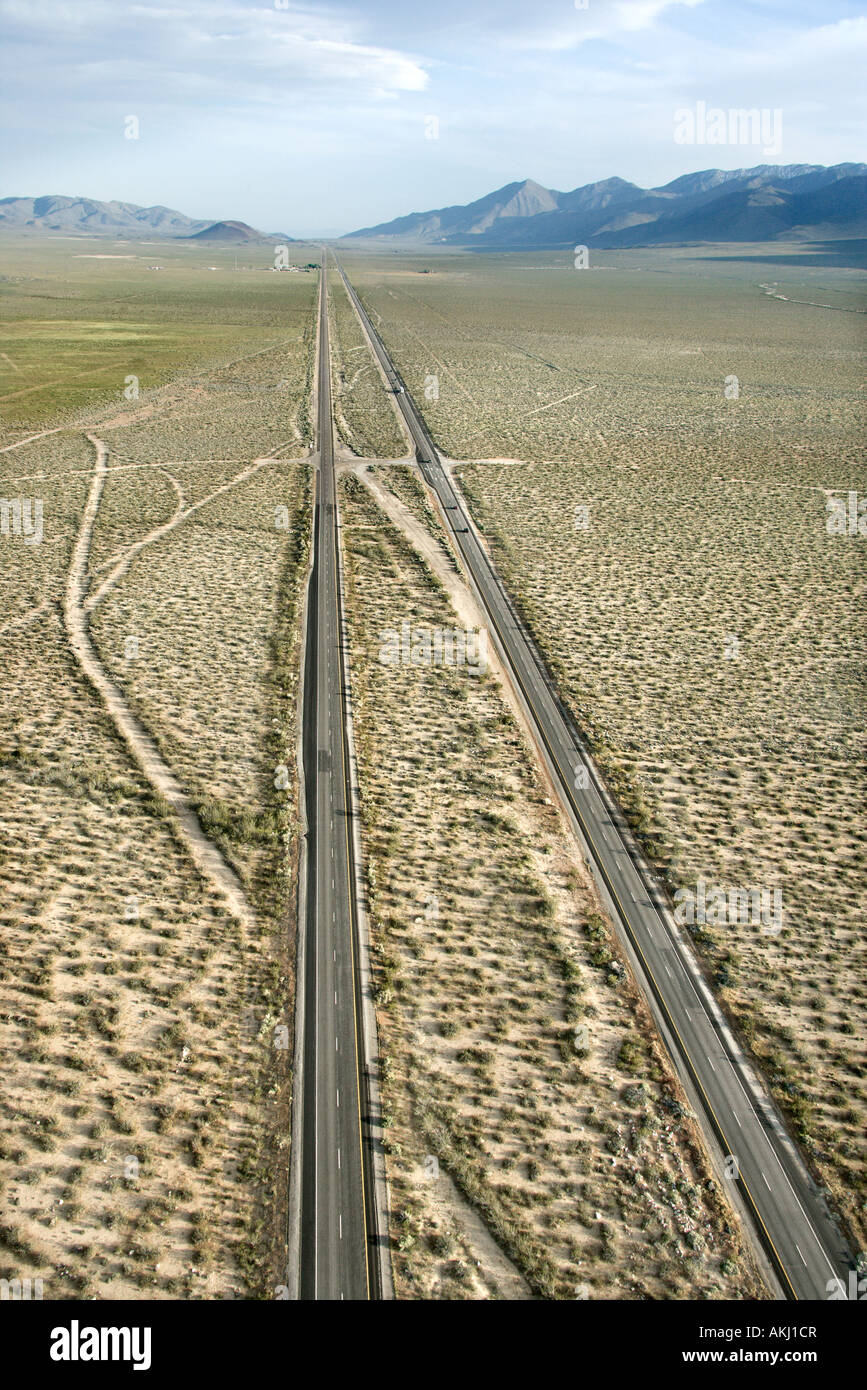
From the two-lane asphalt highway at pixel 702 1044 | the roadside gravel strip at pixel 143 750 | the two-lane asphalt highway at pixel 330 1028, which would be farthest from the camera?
the roadside gravel strip at pixel 143 750

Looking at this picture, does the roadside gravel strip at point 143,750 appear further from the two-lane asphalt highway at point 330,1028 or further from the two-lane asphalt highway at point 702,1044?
the two-lane asphalt highway at point 702,1044

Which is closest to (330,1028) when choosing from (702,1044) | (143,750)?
(702,1044)

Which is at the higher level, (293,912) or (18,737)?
(18,737)

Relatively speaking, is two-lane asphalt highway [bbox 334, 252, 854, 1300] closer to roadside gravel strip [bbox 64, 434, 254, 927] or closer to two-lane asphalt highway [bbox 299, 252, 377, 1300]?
two-lane asphalt highway [bbox 299, 252, 377, 1300]

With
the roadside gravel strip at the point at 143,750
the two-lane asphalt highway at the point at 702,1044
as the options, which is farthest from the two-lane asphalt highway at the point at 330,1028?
the two-lane asphalt highway at the point at 702,1044

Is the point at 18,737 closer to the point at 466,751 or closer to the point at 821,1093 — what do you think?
the point at 466,751

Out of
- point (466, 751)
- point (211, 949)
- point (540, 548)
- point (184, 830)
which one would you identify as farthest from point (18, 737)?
point (540, 548)
